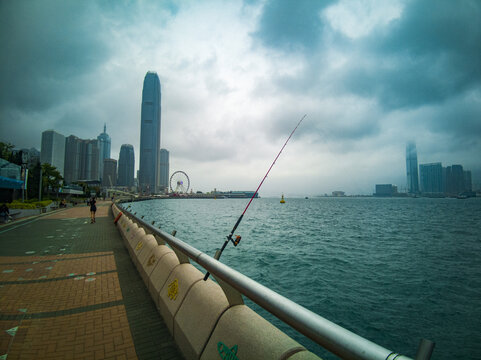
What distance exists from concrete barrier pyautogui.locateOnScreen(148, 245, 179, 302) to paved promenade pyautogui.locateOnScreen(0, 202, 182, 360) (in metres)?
0.25

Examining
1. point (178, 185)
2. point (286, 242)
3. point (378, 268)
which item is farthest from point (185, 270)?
point (178, 185)

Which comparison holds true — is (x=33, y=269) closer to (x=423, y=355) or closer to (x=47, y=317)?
(x=47, y=317)

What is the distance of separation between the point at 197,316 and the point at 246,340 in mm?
1034

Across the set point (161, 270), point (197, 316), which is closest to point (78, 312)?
point (161, 270)

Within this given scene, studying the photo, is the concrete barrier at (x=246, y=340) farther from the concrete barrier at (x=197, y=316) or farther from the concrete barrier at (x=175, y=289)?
the concrete barrier at (x=175, y=289)

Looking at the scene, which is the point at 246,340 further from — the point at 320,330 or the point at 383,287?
the point at 383,287

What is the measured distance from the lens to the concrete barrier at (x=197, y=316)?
277cm

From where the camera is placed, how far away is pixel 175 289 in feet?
12.9

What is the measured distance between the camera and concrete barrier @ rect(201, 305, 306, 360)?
203cm

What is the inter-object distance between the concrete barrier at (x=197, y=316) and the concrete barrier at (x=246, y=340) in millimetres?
125

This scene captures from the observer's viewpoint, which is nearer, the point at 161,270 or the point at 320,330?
the point at 320,330

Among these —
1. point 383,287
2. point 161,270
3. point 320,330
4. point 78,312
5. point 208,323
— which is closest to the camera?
point 320,330

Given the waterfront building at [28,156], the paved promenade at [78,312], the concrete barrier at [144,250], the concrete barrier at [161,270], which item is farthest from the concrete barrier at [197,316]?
the waterfront building at [28,156]

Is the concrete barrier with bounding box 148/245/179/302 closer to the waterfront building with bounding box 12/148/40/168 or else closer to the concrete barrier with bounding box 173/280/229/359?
the concrete barrier with bounding box 173/280/229/359
